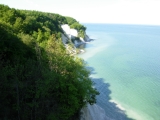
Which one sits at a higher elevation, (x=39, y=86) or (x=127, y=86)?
(x=39, y=86)

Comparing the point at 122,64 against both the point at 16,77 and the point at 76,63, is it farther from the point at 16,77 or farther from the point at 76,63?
the point at 16,77

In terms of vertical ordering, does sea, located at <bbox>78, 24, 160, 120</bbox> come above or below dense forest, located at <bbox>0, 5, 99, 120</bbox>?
below

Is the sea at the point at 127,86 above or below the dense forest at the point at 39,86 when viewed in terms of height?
below

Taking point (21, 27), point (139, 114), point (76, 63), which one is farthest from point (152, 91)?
point (21, 27)

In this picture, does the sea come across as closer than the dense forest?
No

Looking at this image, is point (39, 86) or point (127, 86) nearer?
point (39, 86)

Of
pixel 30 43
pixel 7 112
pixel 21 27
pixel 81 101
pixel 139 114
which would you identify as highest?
pixel 21 27

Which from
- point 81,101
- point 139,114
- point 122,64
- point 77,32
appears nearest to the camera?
point 81,101

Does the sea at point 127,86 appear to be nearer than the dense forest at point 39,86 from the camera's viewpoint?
No

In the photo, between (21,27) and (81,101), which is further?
(21,27)

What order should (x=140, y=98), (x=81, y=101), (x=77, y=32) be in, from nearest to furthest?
(x=81, y=101) → (x=140, y=98) → (x=77, y=32)

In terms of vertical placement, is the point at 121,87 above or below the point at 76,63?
below
